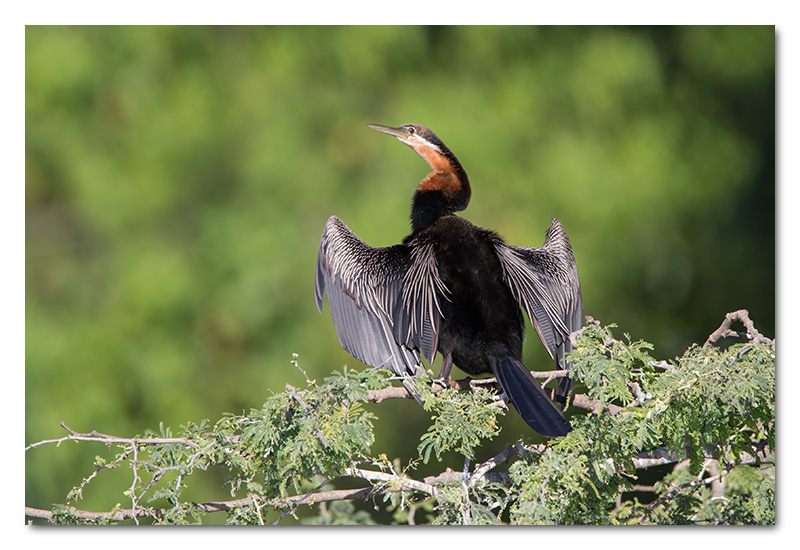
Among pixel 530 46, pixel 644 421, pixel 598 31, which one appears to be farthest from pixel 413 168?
pixel 644 421

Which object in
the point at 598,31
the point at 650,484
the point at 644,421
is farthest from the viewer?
the point at 598,31

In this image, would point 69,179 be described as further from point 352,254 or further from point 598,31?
point 598,31

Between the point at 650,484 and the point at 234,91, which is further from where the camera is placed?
the point at 234,91

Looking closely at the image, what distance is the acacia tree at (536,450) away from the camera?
7.34 ft

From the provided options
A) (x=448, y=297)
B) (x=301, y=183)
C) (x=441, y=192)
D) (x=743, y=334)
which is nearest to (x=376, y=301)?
(x=448, y=297)

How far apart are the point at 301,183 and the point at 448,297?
38.5 inches

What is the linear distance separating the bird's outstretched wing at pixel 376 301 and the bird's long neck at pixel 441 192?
17 centimetres

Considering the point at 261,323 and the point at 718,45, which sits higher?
the point at 718,45

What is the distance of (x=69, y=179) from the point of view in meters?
3.13

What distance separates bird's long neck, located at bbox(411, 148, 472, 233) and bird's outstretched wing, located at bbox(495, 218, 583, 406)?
279 mm

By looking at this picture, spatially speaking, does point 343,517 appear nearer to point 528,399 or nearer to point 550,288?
point 528,399

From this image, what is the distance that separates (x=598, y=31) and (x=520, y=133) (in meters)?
0.46

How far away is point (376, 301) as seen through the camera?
2754 millimetres

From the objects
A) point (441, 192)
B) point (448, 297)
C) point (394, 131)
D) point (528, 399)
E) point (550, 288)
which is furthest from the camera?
point (394, 131)
